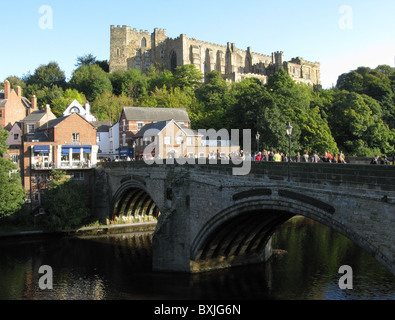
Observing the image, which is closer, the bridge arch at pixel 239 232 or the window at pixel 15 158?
the bridge arch at pixel 239 232

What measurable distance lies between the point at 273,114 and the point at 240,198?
35.3 metres

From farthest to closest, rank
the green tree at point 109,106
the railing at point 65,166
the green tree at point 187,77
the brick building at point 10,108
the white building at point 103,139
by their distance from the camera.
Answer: the green tree at point 187,77, the green tree at point 109,106, the white building at point 103,139, the brick building at point 10,108, the railing at point 65,166

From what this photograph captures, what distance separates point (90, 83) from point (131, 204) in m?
48.4

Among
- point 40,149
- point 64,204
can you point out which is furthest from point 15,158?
point 64,204

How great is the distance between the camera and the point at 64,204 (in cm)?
4309

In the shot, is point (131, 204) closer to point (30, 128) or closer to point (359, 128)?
point (30, 128)

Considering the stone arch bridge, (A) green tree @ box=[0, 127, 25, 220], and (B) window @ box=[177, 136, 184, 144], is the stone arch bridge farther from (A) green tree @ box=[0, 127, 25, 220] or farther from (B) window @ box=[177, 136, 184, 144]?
(B) window @ box=[177, 136, 184, 144]

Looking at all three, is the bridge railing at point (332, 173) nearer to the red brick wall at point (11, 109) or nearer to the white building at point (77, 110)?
the red brick wall at point (11, 109)

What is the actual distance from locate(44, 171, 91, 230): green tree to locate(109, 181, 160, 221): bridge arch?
10.4 ft

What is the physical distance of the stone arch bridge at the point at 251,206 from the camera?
14.9 m

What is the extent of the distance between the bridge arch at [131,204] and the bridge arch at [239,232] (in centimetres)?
1612

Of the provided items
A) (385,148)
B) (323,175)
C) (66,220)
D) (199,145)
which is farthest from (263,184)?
(385,148)

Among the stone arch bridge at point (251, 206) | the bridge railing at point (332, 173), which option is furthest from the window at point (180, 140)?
the bridge railing at point (332, 173)

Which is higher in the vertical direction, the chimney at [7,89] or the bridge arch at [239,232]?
the chimney at [7,89]
